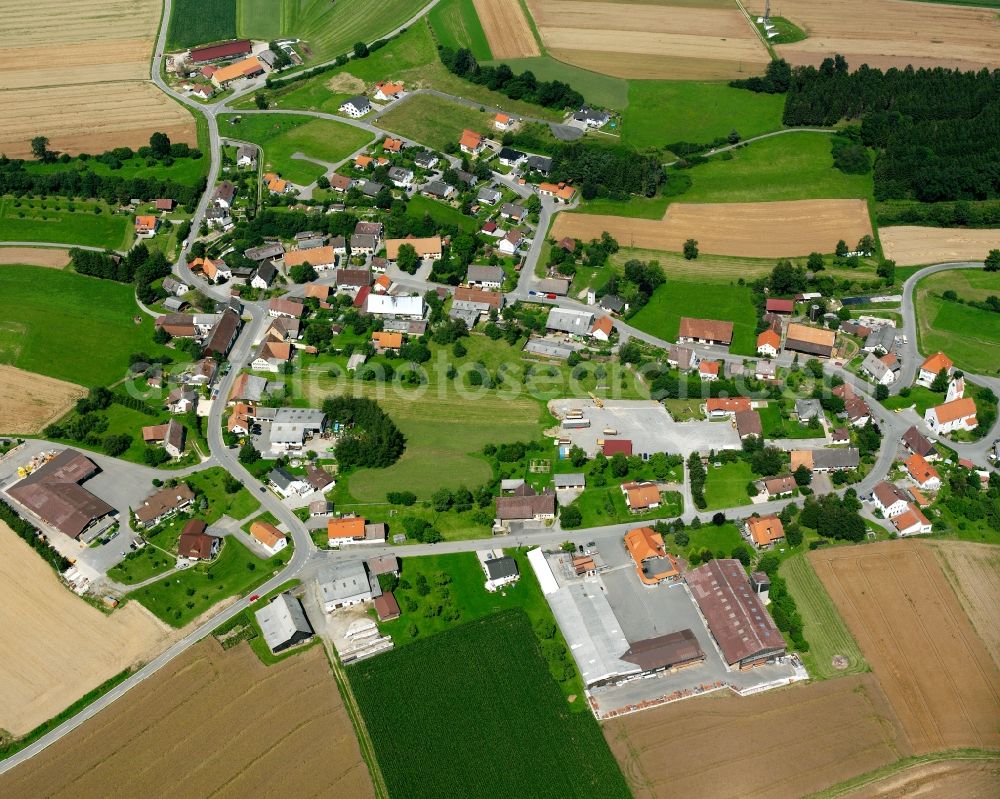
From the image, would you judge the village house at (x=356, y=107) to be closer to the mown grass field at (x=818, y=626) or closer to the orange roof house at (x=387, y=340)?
the orange roof house at (x=387, y=340)

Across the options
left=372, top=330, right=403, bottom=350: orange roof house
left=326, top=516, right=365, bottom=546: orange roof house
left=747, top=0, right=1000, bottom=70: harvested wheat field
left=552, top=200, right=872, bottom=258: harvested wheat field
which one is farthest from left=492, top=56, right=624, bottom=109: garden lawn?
left=326, top=516, right=365, bottom=546: orange roof house

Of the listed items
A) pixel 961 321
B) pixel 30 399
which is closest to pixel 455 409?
pixel 30 399

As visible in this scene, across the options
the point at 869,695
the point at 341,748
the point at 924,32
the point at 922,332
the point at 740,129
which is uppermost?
the point at 924,32

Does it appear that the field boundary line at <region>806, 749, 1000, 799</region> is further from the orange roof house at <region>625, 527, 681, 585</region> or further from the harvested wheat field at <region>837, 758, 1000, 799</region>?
the orange roof house at <region>625, 527, 681, 585</region>

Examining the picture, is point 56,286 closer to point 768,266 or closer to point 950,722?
point 768,266

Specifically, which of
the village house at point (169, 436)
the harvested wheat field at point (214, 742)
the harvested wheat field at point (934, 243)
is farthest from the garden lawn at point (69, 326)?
the harvested wheat field at point (934, 243)

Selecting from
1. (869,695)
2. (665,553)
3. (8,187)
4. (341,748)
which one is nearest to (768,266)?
(665,553)
